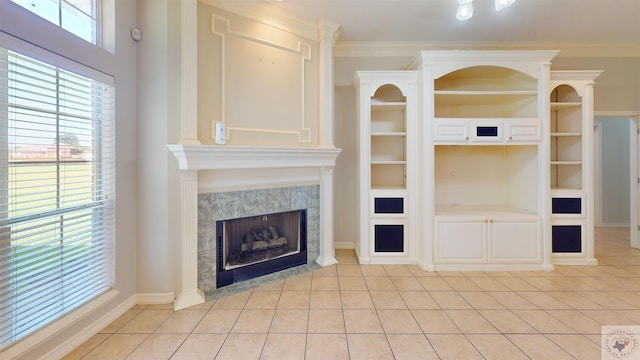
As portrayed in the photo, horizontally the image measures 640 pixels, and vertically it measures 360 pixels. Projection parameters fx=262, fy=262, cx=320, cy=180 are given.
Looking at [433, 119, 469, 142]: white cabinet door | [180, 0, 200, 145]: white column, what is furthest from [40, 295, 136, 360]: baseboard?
[433, 119, 469, 142]: white cabinet door

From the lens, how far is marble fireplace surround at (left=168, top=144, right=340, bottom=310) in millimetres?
2336

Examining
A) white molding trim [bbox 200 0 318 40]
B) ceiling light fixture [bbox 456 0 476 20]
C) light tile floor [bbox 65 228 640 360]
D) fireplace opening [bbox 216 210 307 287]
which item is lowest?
light tile floor [bbox 65 228 640 360]

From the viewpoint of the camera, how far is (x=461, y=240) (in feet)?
10.3

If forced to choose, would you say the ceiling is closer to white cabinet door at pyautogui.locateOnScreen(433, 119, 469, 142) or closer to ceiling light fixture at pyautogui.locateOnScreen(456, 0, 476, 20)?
ceiling light fixture at pyautogui.locateOnScreen(456, 0, 476, 20)

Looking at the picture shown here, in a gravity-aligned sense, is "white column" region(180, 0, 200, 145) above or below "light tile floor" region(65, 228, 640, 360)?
above

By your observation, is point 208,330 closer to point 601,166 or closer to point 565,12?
point 565,12

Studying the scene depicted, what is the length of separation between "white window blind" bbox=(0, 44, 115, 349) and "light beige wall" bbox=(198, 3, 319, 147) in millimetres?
798

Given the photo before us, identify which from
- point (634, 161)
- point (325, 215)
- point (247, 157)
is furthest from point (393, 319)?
point (634, 161)

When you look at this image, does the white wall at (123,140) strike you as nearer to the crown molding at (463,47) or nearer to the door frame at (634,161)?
the crown molding at (463,47)

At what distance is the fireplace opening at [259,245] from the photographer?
2674 millimetres

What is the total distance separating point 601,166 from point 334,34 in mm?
6040

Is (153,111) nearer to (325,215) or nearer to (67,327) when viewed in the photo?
(67,327)

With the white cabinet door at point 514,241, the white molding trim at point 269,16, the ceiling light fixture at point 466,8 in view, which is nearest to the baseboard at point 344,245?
the white cabinet door at point 514,241

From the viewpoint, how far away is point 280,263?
10.0 ft
